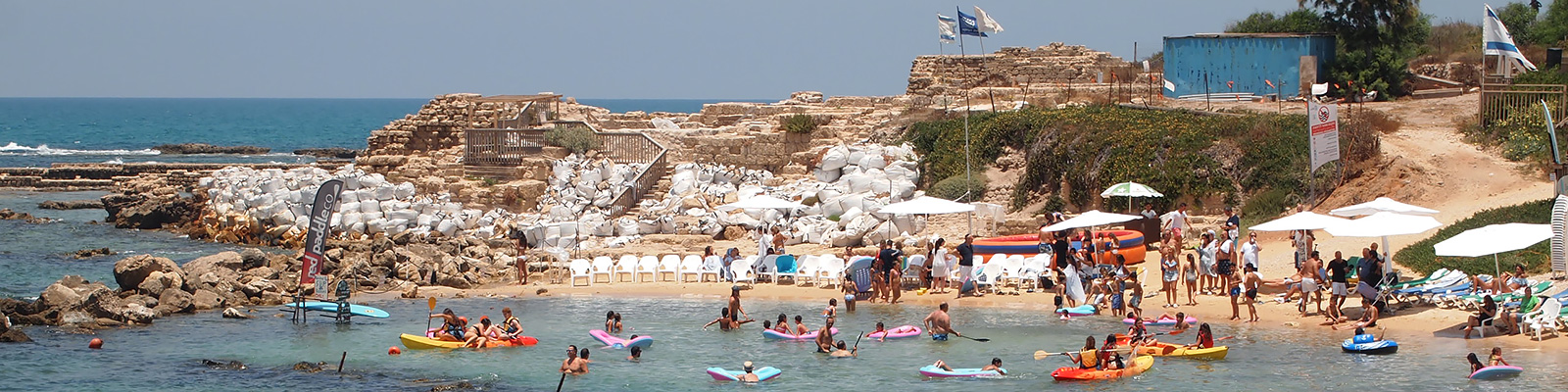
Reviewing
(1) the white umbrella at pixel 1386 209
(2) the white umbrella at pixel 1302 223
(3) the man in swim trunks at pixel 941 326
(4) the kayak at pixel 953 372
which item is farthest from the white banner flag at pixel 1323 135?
(4) the kayak at pixel 953 372

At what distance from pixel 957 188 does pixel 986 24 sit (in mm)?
4383

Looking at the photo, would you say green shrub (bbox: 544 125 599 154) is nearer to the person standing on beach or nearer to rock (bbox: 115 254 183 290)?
rock (bbox: 115 254 183 290)

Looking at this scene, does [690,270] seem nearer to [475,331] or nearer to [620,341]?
[620,341]

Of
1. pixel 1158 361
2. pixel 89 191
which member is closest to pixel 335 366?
pixel 1158 361

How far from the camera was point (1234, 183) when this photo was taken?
2570 centimetres

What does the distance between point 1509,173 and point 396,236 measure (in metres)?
17.8

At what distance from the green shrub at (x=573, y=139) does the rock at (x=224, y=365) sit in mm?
15332

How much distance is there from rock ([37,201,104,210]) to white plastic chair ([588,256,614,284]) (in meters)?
24.8

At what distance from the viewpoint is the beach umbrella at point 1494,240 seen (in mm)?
16688

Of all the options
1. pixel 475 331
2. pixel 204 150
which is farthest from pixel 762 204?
pixel 204 150

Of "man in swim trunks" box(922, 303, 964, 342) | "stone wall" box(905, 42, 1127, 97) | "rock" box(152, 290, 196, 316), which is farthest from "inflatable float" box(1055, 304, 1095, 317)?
"stone wall" box(905, 42, 1127, 97)

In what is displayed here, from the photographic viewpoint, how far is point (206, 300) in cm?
2155

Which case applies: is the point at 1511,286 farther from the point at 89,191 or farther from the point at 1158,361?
the point at 89,191

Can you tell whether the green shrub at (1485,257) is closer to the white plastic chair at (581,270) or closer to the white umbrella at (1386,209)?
the white umbrella at (1386,209)
